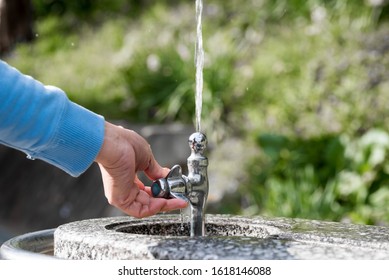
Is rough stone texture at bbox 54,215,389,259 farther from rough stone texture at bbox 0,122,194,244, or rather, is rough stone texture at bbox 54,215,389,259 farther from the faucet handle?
rough stone texture at bbox 0,122,194,244

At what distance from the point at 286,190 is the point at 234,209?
48cm

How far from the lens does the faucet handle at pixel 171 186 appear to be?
5.61 ft

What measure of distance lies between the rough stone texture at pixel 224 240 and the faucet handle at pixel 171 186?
0.31 feet

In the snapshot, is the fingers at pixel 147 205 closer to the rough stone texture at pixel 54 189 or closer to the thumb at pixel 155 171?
the thumb at pixel 155 171

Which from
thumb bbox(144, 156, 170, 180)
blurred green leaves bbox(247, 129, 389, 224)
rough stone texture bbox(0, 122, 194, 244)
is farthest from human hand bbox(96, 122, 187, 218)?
rough stone texture bbox(0, 122, 194, 244)

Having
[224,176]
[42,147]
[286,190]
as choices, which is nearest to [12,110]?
[42,147]

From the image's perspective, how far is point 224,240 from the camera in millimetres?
1517

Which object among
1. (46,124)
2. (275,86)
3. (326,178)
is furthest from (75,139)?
(275,86)

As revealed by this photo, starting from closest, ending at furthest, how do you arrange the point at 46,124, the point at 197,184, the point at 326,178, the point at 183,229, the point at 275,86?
the point at 46,124, the point at 197,184, the point at 183,229, the point at 326,178, the point at 275,86

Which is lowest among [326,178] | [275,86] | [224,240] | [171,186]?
[224,240]

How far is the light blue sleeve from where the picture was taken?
1.47 m

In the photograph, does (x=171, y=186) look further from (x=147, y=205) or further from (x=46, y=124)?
(x=46, y=124)

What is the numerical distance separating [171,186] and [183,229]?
0.86 feet
